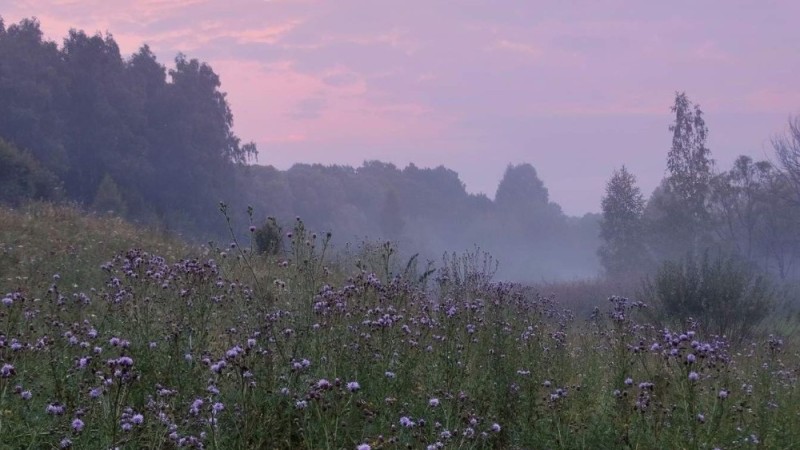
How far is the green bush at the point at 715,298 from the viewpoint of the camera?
15.2 metres

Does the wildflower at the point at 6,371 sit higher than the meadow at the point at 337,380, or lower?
higher

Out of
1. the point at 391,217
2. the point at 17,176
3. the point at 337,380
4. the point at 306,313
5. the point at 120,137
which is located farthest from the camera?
the point at 391,217

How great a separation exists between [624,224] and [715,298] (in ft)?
115

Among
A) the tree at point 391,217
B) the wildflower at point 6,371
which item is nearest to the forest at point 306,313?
the wildflower at point 6,371

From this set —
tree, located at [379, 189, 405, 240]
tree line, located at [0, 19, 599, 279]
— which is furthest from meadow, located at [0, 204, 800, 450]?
tree, located at [379, 189, 405, 240]

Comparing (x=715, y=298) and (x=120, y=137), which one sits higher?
(x=120, y=137)

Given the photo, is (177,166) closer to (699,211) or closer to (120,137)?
(120,137)

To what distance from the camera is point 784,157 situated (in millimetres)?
35594

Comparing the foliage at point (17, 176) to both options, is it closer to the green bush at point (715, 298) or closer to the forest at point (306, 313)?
the forest at point (306, 313)

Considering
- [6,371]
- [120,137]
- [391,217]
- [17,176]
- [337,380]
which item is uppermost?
[120,137]

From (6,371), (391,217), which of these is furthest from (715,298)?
(391,217)

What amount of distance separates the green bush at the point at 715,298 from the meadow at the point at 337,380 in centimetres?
828

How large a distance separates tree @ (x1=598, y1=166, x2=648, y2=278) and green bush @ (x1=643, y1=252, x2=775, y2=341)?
32590 millimetres

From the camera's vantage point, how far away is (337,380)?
3443 millimetres
